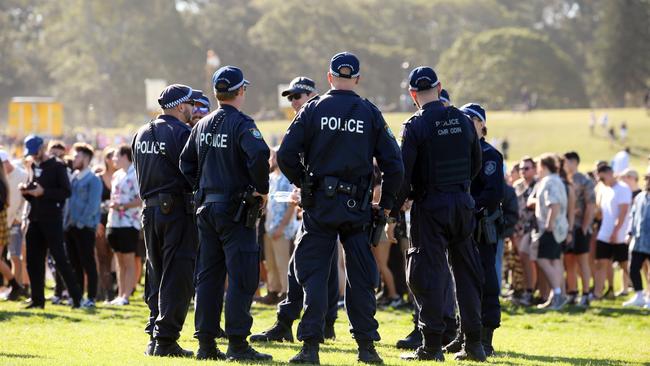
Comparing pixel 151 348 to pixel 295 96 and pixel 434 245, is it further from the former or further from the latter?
pixel 295 96

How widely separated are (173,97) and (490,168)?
2.75 m

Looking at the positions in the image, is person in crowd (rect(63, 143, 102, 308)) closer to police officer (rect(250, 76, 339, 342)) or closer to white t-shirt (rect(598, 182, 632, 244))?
police officer (rect(250, 76, 339, 342))

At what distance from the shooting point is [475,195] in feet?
32.9

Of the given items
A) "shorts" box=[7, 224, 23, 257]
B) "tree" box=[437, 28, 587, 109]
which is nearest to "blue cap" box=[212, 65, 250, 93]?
"shorts" box=[7, 224, 23, 257]

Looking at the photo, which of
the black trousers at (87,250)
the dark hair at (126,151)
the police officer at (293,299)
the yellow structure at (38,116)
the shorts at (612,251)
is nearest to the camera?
the police officer at (293,299)

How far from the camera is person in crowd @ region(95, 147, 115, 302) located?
16.2 metres

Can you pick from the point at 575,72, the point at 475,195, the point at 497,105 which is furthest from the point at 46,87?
the point at 475,195

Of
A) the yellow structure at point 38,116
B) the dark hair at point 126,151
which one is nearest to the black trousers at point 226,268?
the dark hair at point 126,151

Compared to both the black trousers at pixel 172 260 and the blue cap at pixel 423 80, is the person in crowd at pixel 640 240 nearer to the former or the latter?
the blue cap at pixel 423 80

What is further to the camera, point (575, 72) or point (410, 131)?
point (575, 72)

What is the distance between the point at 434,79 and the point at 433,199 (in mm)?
960

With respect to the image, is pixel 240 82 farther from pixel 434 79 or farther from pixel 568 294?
pixel 568 294

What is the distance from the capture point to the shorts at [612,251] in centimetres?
1781

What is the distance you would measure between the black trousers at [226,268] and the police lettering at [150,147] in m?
0.74
